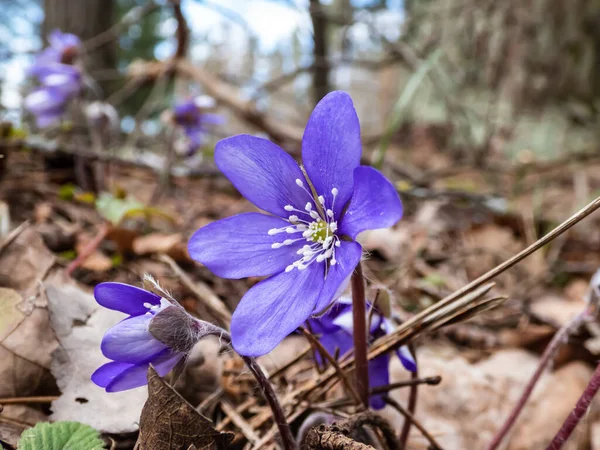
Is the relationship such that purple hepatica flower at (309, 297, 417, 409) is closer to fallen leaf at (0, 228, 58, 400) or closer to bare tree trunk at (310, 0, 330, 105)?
fallen leaf at (0, 228, 58, 400)

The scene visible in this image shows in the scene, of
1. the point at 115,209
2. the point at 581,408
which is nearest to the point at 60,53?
the point at 115,209

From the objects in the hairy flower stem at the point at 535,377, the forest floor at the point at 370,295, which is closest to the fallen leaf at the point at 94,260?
the forest floor at the point at 370,295

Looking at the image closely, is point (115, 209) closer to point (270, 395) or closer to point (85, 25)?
point (270, 395)

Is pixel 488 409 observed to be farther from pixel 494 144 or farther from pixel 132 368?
pixel 494 144

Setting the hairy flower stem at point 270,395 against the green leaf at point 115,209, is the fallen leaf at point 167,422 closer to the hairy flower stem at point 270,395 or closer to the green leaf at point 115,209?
the hairy flower stem at point 270,395

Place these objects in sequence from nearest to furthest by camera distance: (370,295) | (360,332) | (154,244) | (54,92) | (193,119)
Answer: (360,332) → (370,295) → (154,244) → (54,92) → (193,119)

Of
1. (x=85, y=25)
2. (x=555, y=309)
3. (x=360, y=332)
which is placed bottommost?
(x=555, y=309)

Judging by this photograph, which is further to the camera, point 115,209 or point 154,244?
point 154,244
